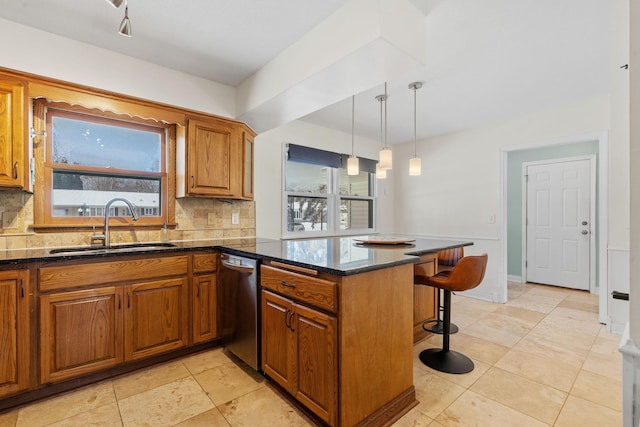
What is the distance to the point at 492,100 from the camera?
330 cm

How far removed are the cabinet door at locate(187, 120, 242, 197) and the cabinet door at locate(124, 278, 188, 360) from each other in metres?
0.87

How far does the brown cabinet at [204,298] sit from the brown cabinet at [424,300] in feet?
5.52

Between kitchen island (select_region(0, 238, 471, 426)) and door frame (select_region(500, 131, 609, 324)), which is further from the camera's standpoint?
door frame (select_region(500, 131, 609, 324))

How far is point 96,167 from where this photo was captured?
2.52 meters

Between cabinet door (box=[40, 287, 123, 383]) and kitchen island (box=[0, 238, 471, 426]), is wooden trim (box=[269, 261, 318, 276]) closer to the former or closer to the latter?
kitchen island (box=[0, 238, 471, 426])

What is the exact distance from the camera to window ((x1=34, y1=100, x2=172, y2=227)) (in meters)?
2.33

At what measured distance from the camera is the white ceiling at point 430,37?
1.85 meters

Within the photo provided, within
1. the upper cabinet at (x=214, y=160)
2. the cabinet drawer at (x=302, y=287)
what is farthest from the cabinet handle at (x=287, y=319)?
the upper cabinet at (x=214, y=160)

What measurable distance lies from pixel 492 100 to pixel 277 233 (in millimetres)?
2867

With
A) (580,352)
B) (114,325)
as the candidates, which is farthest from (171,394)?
(580,352)

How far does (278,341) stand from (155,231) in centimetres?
169

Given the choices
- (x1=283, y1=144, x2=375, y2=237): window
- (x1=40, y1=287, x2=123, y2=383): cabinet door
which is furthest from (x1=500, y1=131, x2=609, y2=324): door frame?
(x1=40, y1=287, x2=123, y2=383): cabinet door

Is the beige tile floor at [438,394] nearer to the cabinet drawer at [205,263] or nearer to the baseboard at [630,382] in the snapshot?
the cabinet drawer at [205,263]

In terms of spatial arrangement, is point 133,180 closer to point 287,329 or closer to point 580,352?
point 287,329
